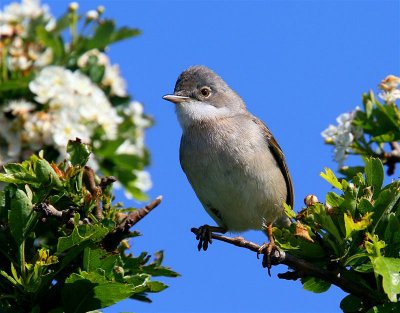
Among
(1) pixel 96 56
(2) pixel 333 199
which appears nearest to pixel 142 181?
(1) pixel 96 56

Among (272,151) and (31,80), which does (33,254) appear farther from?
(272,151)

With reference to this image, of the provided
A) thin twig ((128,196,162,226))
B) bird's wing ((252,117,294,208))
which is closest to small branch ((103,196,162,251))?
thin twig ((128,196,162,226))

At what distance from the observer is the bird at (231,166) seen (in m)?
5.93

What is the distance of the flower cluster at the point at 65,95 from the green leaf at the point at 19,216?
1821mm

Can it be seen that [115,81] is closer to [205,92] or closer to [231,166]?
[205,92]

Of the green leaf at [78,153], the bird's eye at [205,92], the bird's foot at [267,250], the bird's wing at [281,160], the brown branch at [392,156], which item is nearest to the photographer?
the green leaf at [78,153]

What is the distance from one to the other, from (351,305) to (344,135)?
6.18 ft

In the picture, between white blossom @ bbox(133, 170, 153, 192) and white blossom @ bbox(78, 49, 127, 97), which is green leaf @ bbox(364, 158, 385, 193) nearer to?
white blossom @ bbox(133, 170, 153, 192)

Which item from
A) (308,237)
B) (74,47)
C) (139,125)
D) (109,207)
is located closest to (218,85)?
(139,125)

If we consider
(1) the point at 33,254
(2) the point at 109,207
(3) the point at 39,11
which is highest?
(3) the point at 39,11

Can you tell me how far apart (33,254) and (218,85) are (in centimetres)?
339

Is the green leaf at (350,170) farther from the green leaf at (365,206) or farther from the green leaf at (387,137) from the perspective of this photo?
the green leaf at (365,206)

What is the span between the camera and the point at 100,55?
7156 millimetres

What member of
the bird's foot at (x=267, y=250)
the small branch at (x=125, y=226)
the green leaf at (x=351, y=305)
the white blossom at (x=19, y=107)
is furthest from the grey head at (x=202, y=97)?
the green leaf at (x=351, y=305)
